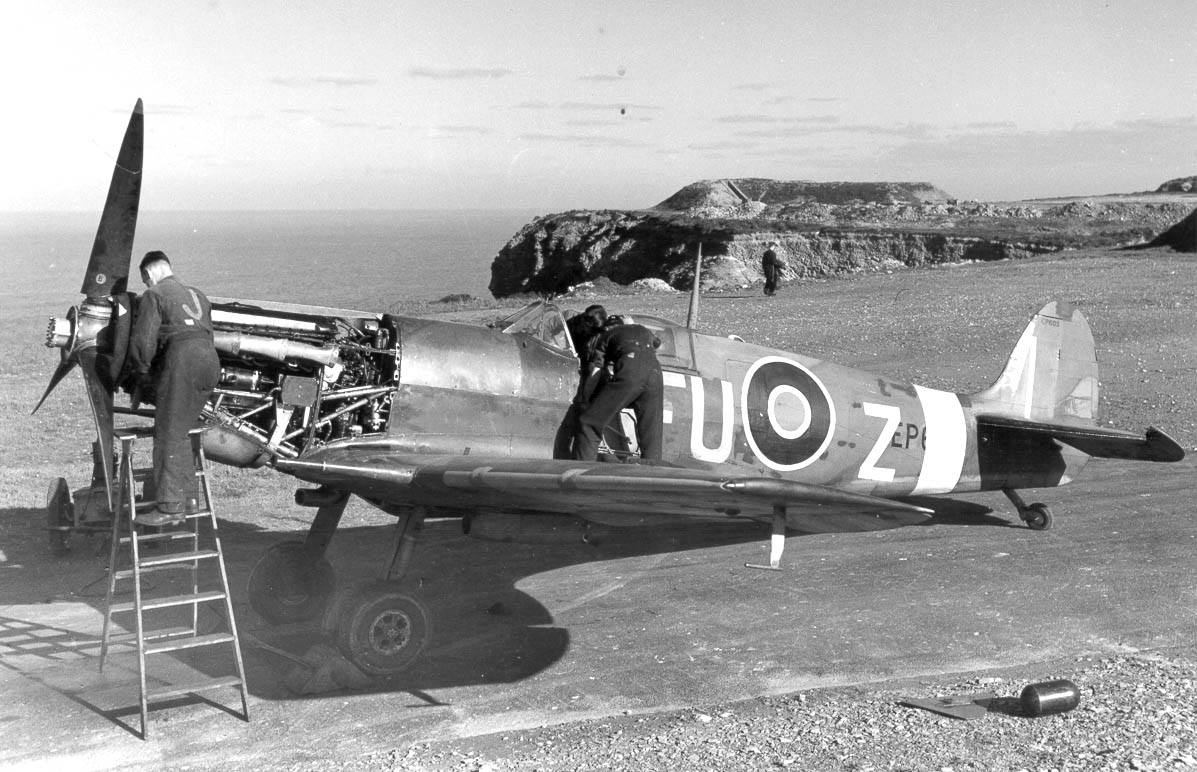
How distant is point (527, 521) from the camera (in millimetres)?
7898

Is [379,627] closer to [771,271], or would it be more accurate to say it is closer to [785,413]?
[785,413]

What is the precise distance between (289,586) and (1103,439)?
734 centimetres

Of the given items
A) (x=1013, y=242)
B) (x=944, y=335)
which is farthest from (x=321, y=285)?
(x=944, y=335)

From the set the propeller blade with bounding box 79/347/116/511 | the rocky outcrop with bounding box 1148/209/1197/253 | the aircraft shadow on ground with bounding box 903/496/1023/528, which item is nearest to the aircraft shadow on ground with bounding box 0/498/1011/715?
the aircraft shadow on ground with bounding box 903/496/1023/528

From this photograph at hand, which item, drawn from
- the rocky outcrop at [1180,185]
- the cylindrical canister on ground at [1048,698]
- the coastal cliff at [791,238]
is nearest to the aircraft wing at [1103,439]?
the cylindrical canister on ground at [1048,698]

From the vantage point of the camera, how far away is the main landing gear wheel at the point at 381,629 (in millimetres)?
6906

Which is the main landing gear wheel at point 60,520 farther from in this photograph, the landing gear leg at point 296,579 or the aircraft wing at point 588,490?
the aircraft wing at point 588,490

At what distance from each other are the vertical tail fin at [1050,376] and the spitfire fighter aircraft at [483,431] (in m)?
0.47

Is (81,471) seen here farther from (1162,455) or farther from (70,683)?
(1162,455)

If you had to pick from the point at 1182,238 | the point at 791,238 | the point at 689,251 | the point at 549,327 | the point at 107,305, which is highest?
the point at 791,238

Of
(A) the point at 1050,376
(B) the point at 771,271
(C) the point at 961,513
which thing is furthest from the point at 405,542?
(B) the point at 771,271

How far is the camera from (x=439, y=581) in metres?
9.10

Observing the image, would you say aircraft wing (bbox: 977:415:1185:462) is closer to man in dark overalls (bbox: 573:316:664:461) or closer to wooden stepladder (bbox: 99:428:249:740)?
man in dark overalls (bbox: 573:316:664:461)

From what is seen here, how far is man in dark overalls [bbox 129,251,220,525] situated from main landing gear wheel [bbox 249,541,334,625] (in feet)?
5.61
